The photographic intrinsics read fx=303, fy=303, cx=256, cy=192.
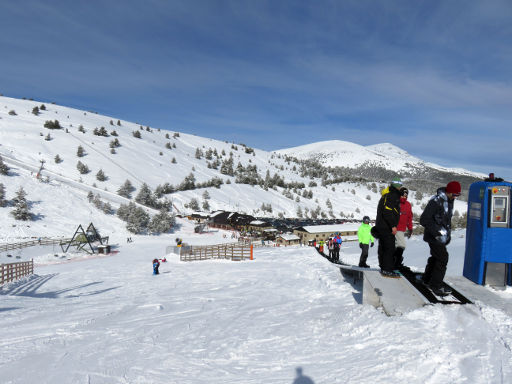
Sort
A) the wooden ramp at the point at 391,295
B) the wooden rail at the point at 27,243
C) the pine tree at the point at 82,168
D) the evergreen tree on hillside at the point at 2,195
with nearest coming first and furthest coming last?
the wooden ramp at the point at 391,295 → the wooden rail at the point at 27,243 → the evergreen tree on hillside at the point at 2,195 → the pine tree at the point at 82,168

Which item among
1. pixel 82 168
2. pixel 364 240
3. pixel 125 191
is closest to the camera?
pixel 364 240

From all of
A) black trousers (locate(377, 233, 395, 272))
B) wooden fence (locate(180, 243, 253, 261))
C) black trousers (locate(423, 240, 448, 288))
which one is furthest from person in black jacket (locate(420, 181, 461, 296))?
wooden fence (locate(180, 243, 253, 261))

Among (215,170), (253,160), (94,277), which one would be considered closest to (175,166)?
(215,170)

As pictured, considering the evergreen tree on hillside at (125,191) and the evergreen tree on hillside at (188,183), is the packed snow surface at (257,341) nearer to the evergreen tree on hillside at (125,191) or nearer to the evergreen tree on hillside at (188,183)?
the evergreen tree on hillside at (125,191)

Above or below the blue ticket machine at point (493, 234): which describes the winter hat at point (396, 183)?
above

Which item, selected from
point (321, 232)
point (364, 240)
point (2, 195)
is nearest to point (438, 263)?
point (364, 240)

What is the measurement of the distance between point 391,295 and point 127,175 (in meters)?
70.6

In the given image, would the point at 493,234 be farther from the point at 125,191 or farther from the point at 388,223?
the point at 125,191

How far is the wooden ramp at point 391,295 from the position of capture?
197 inches

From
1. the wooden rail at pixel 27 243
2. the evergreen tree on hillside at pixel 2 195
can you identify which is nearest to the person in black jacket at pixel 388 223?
the wooden rail at pixel 27 243

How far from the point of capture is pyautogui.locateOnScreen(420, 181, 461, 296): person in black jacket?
5266 mm

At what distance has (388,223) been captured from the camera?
5.75 meters

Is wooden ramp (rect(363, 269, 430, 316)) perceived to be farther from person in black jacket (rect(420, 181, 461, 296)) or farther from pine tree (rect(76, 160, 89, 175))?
pine tree (rect(76, 160, 89, 175))

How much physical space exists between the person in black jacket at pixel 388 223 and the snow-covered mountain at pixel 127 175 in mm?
40256
